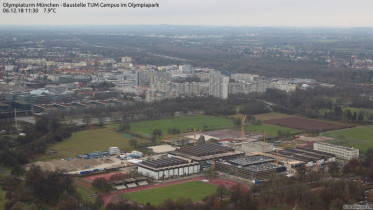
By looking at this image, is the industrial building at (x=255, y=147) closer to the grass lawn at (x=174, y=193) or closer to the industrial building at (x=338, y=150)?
the industrial building at (x=338, y=150)

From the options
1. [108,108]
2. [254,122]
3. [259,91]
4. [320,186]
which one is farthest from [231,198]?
[259,91]

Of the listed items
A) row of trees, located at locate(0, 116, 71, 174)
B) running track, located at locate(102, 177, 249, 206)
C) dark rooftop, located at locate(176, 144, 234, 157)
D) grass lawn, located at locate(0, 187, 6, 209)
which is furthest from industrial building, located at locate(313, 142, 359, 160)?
grass lawn, located at locate(0, 187, 6, 209)

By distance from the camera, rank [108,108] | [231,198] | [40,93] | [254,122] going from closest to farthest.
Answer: [231,198] < [254,122] < [108,108] < [40,93]

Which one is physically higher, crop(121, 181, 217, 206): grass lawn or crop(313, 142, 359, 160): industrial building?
crop(313, 142, 359, 160): industrial building

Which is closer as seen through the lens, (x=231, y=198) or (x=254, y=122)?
(x=231, y=198)

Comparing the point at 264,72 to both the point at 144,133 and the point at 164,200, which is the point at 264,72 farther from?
the point at 164,200

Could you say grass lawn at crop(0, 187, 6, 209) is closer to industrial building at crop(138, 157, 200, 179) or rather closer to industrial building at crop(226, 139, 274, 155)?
industrial building at crop(138, 157, 200, 179)
